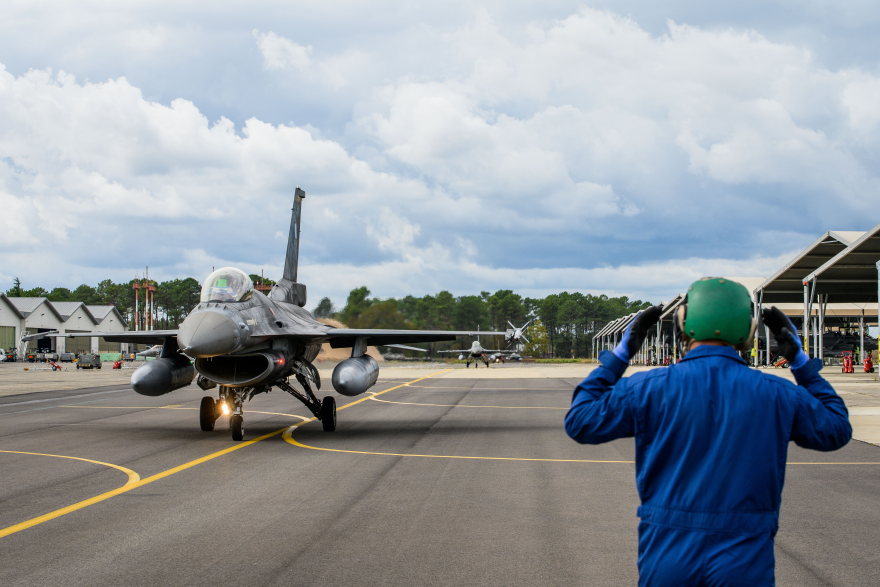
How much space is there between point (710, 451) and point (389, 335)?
14237mm

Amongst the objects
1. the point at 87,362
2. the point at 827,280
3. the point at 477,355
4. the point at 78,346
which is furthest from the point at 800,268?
the point at 78,346

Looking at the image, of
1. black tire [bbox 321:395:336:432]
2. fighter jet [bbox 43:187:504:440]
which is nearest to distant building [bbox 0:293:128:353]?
fighter jet [bbox 43:187:504:440]

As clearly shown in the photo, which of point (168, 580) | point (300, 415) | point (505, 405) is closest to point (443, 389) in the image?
point (505, 405)

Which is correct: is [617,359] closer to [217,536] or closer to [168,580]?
[168,580]

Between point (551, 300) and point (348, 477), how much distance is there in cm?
16573

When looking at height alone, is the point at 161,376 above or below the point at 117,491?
above

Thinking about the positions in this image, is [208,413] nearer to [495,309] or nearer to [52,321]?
[52,321]

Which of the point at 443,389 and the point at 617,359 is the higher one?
the point at 617,359

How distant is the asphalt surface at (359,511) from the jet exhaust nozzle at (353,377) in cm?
103

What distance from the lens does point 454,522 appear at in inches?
281

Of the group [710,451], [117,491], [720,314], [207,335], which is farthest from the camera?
[207,335]

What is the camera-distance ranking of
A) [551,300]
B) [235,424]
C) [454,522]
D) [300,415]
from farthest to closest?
1. [551,300]
2. [300,415]
3. [235,424]
4. [454,522]

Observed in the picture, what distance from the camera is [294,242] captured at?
19703mm

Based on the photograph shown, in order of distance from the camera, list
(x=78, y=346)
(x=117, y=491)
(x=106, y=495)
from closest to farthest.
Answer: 1. (x=106, y=495)
2. (x=117, y=491)
3. (x=78, y=346)
